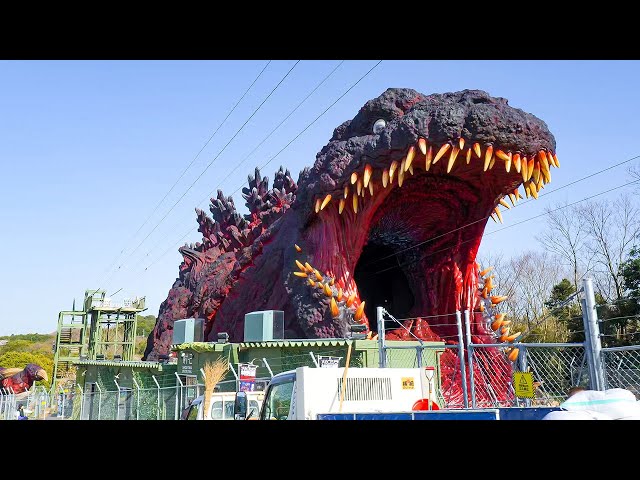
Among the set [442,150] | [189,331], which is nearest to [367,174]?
[442,150]

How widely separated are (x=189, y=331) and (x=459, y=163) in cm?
917

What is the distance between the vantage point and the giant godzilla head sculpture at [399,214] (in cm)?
1076

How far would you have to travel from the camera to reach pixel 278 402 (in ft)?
20.5

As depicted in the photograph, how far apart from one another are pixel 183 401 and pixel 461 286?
7258mm

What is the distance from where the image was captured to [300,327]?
12945 mm

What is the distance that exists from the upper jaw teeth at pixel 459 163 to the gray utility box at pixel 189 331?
285 inches

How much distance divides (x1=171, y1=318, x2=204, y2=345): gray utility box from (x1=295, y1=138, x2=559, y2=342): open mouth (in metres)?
5.33

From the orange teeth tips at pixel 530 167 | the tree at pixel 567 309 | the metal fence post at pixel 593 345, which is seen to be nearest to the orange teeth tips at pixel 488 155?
the orange teeth tips at pixel 530 167

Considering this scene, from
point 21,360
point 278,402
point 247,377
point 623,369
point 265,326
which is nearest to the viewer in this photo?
point 623,369

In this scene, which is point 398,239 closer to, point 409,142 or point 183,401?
point 409,142

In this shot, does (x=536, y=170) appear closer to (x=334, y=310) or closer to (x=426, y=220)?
(x=426, y=220)

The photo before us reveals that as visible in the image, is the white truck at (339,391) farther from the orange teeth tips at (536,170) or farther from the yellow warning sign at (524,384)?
the orange teeth tips at (536,170)

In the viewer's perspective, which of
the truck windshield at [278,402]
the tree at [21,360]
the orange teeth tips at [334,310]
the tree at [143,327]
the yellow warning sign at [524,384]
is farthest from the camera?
the tree at [143,327]
